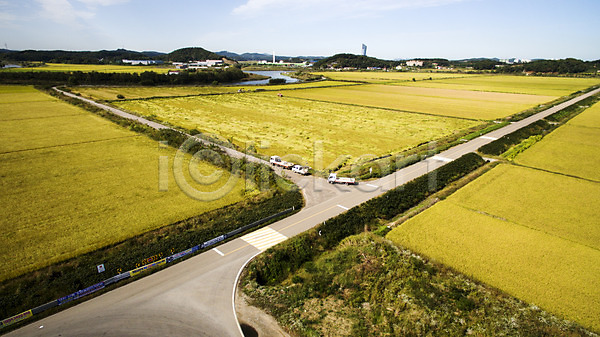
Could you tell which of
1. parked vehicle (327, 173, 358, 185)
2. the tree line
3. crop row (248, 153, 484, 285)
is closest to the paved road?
crop row (248, 153, 484, 285)

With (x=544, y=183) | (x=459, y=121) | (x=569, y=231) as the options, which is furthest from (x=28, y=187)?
(x=459, y=121)

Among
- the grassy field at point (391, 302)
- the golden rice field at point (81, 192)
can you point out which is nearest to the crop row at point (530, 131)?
the grassy field at point (391, 302)

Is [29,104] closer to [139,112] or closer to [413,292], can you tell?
[139,112]

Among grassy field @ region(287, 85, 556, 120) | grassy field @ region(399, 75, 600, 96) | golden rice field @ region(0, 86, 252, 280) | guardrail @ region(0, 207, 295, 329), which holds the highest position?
grassy field @ region(399, 75, 600, 96)

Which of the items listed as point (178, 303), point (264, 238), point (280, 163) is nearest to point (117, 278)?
point (178, 303)

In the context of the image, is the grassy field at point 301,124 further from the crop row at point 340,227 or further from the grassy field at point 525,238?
the grassy field at point 525,238

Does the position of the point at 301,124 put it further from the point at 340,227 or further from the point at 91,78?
the point at 91,78

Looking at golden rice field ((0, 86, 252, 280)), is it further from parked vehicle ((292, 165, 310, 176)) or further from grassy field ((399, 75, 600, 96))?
grassy field ((399, 75, 600, 96))
